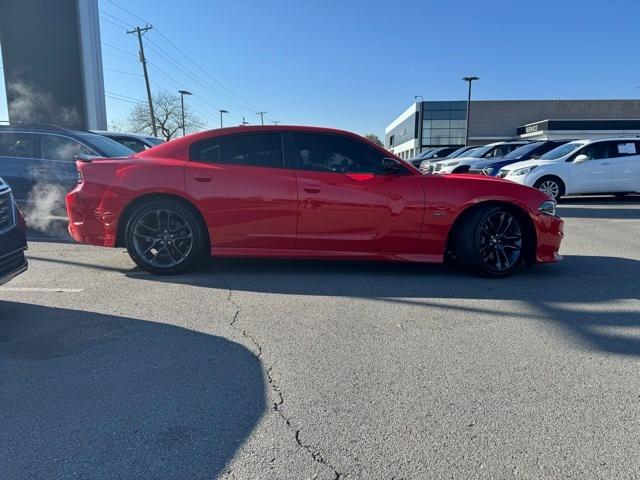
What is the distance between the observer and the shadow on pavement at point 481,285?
12.5ft

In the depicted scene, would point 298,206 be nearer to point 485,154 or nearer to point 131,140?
point 131,140

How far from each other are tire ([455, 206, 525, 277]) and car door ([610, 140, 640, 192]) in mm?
9117

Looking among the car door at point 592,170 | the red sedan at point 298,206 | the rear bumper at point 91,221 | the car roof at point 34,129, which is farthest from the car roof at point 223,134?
the car door at point 592,170

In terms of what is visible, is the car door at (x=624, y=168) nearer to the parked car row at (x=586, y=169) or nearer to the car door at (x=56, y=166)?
the parked car row at (x=586, y=169)

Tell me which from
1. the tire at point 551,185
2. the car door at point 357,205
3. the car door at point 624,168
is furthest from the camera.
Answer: the car door at point 624,168

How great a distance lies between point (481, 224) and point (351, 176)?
1.49 metres

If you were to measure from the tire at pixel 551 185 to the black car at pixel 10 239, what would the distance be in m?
11.3

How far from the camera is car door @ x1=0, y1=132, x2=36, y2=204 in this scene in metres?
7.28

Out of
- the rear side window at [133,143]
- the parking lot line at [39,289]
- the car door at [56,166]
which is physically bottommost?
the parking lot line at [39,289]

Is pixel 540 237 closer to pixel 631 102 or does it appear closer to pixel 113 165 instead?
pixel 113 165

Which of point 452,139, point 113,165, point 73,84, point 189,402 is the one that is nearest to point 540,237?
point 189,402

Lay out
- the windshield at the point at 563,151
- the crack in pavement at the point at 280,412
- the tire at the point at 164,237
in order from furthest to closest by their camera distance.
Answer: the windshield at the point at 563,151 → the tire at the point at 164,237 → the crack in pavement at the point at 280,412

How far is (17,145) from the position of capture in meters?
7.40

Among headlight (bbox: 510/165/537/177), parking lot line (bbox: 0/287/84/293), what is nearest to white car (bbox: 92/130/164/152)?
parking lot line (bbox: 0/287/84/293)
